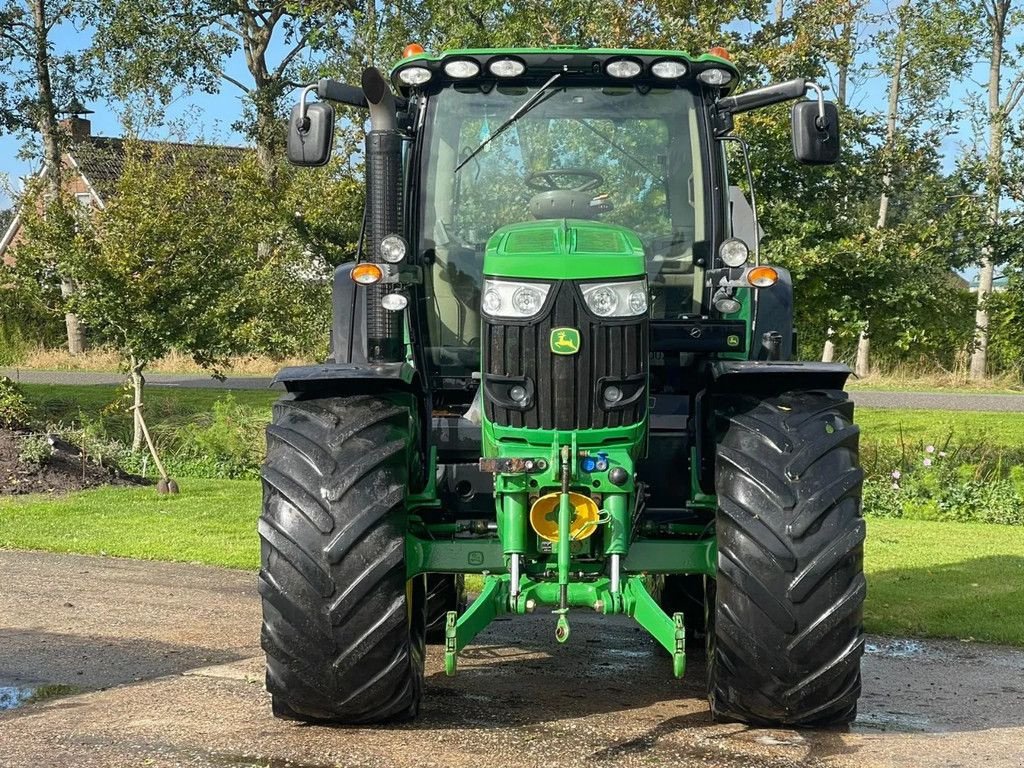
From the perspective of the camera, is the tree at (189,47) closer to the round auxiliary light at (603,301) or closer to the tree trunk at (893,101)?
the tree trunk at (893,101)

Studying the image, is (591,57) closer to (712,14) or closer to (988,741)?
(988,741)

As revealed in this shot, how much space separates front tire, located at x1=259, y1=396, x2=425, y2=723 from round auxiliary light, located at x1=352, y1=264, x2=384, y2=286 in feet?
1.99

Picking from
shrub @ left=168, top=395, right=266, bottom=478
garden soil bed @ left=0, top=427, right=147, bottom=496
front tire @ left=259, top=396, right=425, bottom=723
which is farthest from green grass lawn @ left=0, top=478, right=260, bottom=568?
front tire @ left=259, top=396, right=425, bottom=723

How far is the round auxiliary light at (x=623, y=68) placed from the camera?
637 cm

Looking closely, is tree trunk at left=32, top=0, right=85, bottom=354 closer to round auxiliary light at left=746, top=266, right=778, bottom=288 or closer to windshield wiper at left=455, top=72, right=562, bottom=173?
windshield wiper at left=455, top=72, right=562, bottom=173

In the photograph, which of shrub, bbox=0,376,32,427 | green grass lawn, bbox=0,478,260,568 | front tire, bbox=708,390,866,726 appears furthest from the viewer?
shrub, bbox=0,376,32,427

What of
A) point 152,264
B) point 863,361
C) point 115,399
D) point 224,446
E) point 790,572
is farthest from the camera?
point 863,361

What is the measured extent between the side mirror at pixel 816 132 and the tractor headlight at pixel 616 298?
4.21 ft

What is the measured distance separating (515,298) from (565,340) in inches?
9.8

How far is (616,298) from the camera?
531 centimetres

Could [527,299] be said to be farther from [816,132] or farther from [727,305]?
[816,132]

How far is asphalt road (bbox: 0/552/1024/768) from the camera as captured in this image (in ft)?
17.3


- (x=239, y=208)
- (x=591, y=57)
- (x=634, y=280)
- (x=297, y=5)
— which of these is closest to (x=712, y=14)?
(x=239, y=208)

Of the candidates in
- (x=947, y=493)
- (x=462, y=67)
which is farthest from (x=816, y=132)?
(x=947, y=493)
